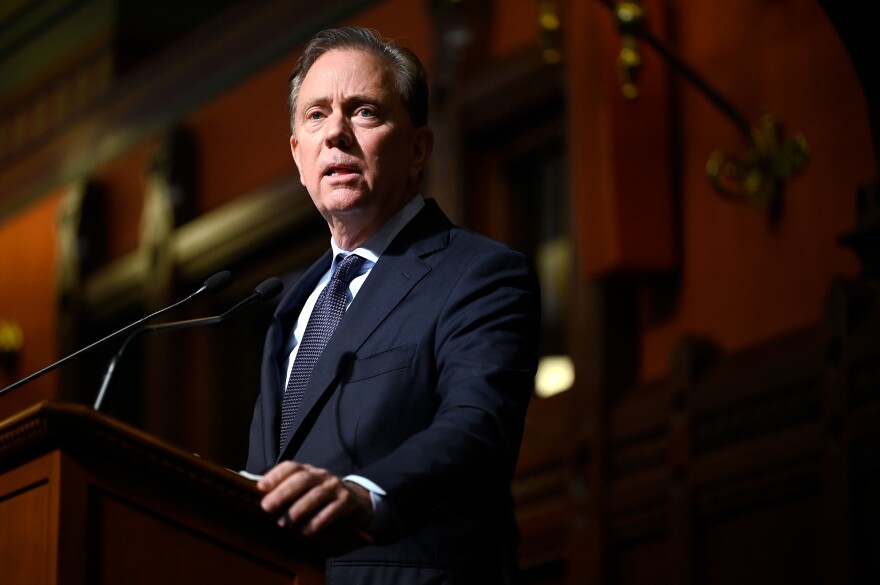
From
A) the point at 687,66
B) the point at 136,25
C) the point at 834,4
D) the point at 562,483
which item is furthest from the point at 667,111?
the point at 136,25

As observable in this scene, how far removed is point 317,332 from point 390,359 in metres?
0.20

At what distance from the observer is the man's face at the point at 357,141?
258 cm

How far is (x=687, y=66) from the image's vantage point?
4.89 meters

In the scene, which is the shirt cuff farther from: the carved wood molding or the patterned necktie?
the carved wood molding

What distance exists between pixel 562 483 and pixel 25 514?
140 inches

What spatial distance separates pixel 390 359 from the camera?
2.34 meters

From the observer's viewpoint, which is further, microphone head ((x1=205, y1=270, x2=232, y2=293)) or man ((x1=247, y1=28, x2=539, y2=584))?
microphone head ((x1=205, y1=270, x2=232, y2=293))

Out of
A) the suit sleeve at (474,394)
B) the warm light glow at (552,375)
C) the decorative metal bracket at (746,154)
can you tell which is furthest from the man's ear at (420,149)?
the warm light glow at (552,375)

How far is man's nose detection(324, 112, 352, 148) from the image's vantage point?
2.59 meters

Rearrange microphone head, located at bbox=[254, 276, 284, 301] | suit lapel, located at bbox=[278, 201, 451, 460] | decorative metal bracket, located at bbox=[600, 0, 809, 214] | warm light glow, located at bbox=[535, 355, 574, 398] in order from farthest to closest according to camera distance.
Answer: warm light glow, located at bbox=[535, 355, 574, 398]
decorative metal bracket, located at bbox=[600, 0, 809, 214]
microphone head, located at bbox=[254, 276, 284, 301]
suit lapel, located at bbox=[278, 201, 451, 460]

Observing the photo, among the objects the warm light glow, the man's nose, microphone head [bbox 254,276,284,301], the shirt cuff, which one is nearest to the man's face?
the man's nose

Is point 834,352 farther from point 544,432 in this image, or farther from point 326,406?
point 326,406

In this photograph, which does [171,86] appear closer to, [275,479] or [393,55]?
[393,55]

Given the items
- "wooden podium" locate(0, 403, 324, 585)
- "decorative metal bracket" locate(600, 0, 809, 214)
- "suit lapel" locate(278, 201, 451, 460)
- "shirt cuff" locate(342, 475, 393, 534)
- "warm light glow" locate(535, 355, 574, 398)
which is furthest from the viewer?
"warm light glow" locate(535, 355, 574, 398)
